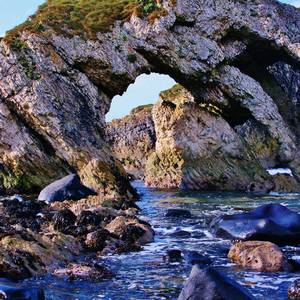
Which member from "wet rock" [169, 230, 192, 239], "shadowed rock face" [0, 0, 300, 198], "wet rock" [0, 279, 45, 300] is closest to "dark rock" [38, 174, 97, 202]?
"shadowed rock face" [0, 0, 300, 198]

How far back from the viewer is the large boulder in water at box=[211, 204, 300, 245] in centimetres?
2191

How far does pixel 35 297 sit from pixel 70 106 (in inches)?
1387

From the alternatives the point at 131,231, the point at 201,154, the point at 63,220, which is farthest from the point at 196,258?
the point at 201,154

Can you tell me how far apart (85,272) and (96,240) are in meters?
4.44

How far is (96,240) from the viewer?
2103cm

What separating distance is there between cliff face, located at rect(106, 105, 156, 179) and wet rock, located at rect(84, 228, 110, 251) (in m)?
72.3

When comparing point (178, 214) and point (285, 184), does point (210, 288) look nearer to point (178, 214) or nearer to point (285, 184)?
point (178, 214)

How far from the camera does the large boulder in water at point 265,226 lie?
862 inches

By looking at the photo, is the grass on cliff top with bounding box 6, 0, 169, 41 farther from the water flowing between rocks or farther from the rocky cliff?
the water flowing between rocks

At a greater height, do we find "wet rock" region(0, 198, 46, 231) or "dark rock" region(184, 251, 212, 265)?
"wet rock" region(0, 198, 46, 231)

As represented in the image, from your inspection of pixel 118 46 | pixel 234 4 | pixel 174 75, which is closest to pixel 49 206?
pixel 118 46

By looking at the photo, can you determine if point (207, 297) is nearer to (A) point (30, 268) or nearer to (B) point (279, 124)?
(A) point (30, 268)

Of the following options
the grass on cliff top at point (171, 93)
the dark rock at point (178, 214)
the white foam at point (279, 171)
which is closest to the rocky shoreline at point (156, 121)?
the dark rock at point (178, 214)

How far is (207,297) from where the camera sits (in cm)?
1203
